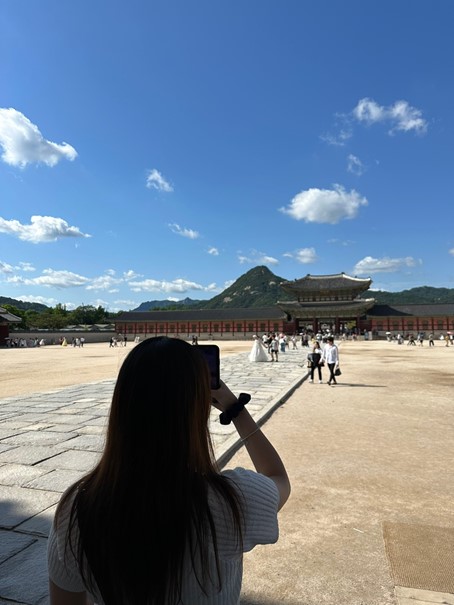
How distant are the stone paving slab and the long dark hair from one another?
5.58 feet

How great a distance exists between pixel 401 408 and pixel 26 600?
285 inches

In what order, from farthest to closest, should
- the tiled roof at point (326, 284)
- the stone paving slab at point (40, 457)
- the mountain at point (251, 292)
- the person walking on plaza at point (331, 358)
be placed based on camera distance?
the mountain at point (251, 292) < the tiled roof at point (326, 284) < the person walking on plaza at point (331, 358) < the stone paving slab at point (40, 457)

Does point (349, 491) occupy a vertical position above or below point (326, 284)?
below

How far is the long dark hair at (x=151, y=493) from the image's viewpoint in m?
1.00

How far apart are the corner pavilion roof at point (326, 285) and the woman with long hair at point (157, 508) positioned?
178ft

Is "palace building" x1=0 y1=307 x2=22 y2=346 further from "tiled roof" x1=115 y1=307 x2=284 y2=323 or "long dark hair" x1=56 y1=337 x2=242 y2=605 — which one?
"long dark hair" x1=56 y1=337 x2=242 y2=605

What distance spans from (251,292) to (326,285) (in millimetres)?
99326

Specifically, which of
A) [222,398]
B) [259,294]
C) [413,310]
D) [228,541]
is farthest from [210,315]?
[259,294]

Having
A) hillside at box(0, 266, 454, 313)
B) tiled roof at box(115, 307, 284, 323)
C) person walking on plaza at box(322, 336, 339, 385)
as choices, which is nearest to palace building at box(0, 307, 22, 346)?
tiled roof at box(115, 307, 284, 323)

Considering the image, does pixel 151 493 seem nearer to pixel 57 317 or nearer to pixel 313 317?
pixel 313 317

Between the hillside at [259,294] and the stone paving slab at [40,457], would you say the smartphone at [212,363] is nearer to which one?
the stone paving slab at [40,457]

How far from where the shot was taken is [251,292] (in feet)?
507

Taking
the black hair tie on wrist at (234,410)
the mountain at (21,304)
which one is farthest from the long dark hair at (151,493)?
the mountain at (21,304)

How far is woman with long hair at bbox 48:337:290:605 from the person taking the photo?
3.30 ft
